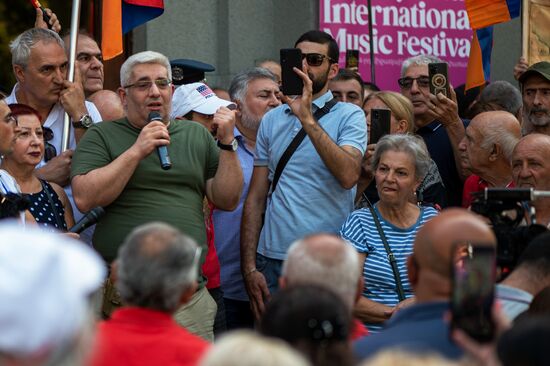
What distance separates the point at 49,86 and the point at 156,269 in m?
3.16

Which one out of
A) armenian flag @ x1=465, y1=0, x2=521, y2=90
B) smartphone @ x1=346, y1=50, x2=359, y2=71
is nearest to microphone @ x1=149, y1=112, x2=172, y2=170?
smartphone @ x1=346, y1=50, x2=359, y2=71

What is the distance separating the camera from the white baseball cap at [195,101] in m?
7.72

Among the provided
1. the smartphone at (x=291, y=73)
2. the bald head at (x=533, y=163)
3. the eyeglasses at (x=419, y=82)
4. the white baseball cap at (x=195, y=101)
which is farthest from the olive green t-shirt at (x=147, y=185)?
the eyeglasses at (x=419, y=82)

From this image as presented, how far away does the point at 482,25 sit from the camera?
952cm

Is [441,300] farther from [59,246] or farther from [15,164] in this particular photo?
[15,164]

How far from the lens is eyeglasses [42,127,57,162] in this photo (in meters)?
6.90

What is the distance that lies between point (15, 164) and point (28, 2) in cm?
343

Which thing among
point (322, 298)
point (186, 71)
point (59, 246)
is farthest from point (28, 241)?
point (186, 71)

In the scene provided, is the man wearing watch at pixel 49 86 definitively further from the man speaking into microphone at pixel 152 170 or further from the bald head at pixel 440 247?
the bald head at pixel 440 247

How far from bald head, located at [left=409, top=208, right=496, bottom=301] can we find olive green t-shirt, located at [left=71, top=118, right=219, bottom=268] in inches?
89.8

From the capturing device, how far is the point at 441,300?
396cm

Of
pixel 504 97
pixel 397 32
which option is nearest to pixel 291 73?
pixel 504 97

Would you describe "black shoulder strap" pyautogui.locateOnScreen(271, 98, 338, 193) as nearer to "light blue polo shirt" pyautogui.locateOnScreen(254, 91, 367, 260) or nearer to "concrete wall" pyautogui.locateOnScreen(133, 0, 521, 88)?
"light blue polo shirt" pyautogui.locateOnScreen(254, 91, 367, 260)

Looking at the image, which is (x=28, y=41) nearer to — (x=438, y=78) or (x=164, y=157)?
(x=164, y=157)
